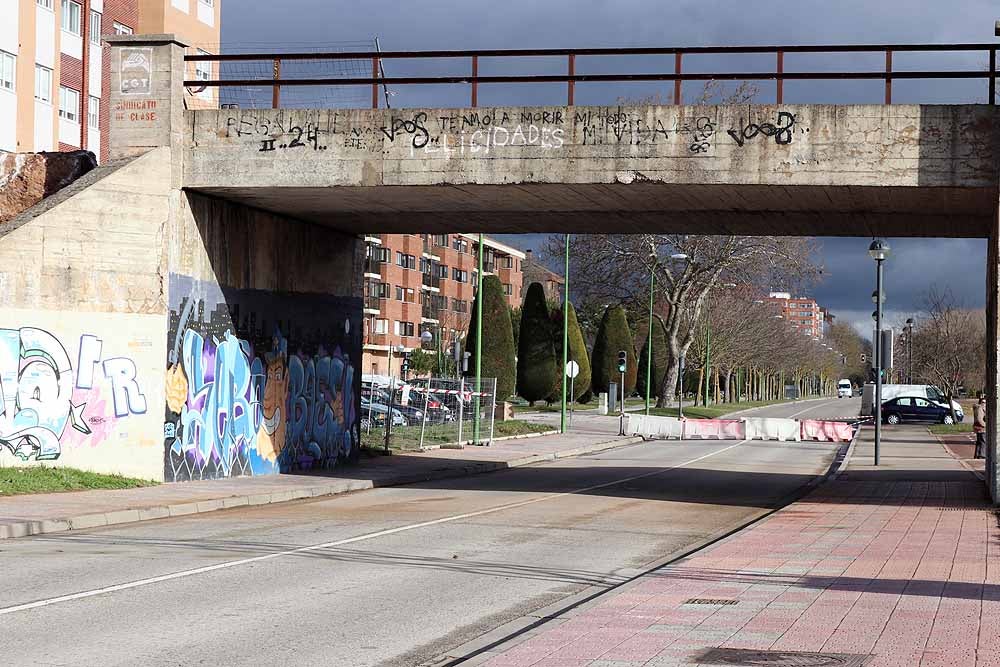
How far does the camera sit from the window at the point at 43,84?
49938 mm

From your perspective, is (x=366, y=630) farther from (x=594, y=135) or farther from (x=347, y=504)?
(x=594, y=135)

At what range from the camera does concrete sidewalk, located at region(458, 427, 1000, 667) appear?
737 centimetres

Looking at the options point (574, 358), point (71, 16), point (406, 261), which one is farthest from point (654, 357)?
point (71, 16)

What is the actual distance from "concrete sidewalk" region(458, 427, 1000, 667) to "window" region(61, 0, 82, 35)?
44.6m

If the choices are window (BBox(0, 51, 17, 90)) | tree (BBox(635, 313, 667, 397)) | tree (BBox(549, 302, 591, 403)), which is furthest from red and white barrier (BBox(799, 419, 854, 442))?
tree (BBox(635, 313, 667, 397))

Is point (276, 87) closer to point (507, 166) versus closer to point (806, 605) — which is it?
point (507, 166)

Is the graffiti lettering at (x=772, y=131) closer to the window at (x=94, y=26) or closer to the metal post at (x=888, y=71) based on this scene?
the metal post at (x=888, y=71)

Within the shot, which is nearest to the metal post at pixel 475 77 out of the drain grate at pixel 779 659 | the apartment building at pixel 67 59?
the drain grate at pixel 779 659

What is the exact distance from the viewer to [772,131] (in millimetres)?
18297

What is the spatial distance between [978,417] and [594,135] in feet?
56.9

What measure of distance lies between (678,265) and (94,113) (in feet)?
93.9

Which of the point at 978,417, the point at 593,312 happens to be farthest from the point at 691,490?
the point at 593,312

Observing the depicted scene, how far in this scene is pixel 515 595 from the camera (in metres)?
10.2

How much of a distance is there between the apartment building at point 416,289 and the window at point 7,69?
32.0 m
